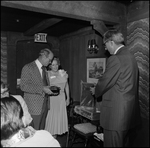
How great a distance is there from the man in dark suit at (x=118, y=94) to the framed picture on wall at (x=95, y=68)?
181cm

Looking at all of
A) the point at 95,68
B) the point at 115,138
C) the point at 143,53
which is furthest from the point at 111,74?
the point at 95,68

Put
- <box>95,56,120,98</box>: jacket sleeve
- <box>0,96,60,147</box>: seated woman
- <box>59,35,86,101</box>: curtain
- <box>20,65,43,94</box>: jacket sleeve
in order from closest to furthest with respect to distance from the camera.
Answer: <box>0,96,60,147</box>: seated woman
<box>95,56,120,98</box>: jacket sleeve
<box>20,65,43,94</box>: jacket sleeve
<box>59,35,86,101</box>: curtain

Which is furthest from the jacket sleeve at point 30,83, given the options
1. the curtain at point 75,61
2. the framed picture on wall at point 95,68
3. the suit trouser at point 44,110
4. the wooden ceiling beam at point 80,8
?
the curtain at point 75,61

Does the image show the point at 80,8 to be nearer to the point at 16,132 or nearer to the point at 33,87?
the point at 33,87

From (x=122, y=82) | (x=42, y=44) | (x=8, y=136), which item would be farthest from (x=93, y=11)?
(x=42, y=44)

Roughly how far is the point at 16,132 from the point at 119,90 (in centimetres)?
121

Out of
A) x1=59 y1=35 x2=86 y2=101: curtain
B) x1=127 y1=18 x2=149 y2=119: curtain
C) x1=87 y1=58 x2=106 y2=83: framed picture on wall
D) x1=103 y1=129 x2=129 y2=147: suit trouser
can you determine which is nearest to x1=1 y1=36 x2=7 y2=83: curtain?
x1=59 y1=35 x2=86 y2=101: curtain

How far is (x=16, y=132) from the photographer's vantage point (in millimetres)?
1315

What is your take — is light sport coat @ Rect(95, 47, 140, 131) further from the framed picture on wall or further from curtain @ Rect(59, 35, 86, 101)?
→ curtain @ Rect(59, 35, 86, 101)

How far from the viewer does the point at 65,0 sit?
2.40 m

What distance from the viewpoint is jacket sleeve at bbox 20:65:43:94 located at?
253 centimetres

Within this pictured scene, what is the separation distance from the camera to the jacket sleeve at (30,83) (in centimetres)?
253

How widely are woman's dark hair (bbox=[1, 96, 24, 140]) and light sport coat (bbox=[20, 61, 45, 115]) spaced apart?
3.79 feet

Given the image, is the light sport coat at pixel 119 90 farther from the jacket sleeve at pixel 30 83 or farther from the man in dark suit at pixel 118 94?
the jacket sleeve at pixel 30 83
